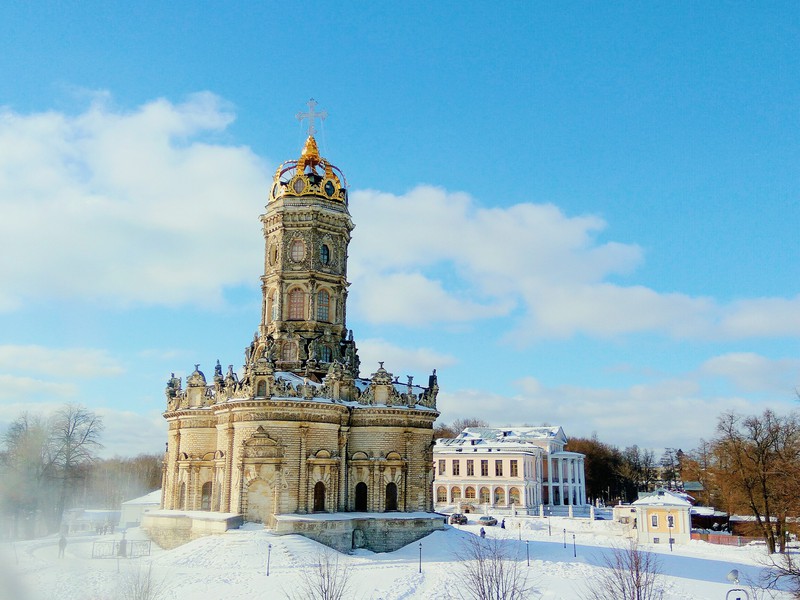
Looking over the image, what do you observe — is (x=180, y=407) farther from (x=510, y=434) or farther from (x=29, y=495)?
(x=510, y=434)

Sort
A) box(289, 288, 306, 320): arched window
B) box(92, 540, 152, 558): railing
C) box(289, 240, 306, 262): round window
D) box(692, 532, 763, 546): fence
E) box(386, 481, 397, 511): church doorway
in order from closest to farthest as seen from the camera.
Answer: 1. box(92, 540, 152, 558): railing
2. box(386, 481, 397, 511): church doorway
3. box(289, 288, 306, 320): arched window
4. box(289, 240, 306, 262): round window
5. box(692, 532, 763, 546): fence

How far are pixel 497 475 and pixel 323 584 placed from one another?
5475 cm

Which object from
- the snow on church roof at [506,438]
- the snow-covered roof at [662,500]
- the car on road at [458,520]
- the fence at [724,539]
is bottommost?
the fence at [724,539]

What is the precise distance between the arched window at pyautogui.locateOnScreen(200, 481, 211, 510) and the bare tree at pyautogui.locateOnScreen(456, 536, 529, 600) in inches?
531

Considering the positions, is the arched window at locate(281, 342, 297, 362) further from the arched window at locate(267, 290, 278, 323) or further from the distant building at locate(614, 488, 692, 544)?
the distant building at locate(614, 488, 692, 544)

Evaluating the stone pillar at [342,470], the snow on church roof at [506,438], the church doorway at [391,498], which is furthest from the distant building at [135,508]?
the snow on church roof at [506,438]

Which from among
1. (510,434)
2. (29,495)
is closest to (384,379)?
(29,495)

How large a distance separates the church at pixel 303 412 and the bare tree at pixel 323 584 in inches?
219

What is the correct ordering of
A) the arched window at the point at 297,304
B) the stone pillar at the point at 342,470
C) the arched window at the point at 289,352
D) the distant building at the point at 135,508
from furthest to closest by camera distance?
1. the distant building at the point at 135,508
2. the arched window at the point at 297,304
3. the arched window at the point at 289,352
4. the stone pillar at the point at 342,470

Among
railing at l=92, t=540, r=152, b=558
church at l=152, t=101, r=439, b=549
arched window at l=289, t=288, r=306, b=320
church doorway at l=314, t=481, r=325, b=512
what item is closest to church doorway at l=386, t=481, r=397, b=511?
church at l=152, t=101, r=439, b=549

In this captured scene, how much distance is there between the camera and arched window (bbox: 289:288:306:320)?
44562mm

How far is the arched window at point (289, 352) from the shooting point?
43.2 metres

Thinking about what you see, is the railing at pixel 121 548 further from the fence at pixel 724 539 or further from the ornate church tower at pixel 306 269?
the fence at pixel 724 539

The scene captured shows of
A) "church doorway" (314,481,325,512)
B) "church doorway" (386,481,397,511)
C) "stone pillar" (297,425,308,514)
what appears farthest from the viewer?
"church doorway" (386,481,397,511)
